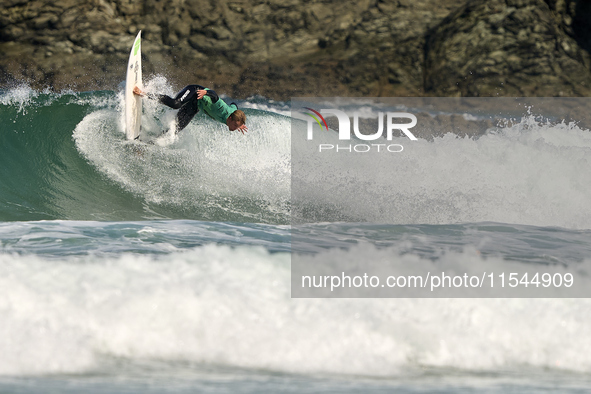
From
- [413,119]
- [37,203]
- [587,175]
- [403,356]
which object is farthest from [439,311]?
[413,119]

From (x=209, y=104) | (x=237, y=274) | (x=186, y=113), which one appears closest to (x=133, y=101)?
(x=186, y=113)

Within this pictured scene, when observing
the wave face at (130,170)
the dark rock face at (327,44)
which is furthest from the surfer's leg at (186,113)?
the dark rock face at (327,44)

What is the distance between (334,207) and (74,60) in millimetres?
10736

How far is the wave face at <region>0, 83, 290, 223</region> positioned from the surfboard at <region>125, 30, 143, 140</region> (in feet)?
0.77

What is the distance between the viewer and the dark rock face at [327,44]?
15023 millimetres

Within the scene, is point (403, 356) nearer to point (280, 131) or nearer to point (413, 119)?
point (280, 131)

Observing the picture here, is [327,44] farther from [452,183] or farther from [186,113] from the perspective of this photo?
[186,113]

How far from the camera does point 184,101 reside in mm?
6668

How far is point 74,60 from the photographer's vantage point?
14852mm

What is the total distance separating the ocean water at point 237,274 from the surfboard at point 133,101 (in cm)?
26

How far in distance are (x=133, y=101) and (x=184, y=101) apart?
0.70 meters

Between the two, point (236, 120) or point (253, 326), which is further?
point (236, 120)

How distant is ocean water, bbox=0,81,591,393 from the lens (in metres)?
2.64

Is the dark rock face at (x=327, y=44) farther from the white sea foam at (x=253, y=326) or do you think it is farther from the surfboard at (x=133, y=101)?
the white sea foam at (x=253, y=326)
